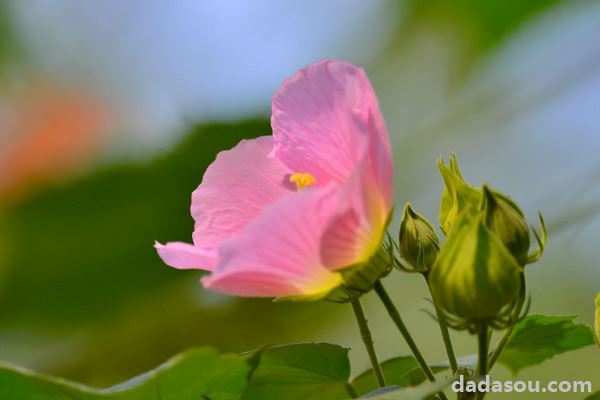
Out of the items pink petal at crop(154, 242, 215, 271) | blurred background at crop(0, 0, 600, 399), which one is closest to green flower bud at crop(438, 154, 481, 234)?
pink petal at crop(154, 242, 215, 271)

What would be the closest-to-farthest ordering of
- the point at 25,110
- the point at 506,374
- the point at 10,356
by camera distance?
the point at 506,374
the point at 10,356
the point at 25,110

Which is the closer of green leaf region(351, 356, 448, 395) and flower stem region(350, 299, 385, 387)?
flower stem region(350, 299, 385, 387)

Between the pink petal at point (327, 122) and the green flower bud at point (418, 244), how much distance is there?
0.06 metres

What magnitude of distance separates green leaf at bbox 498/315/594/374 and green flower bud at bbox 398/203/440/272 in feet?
0.30

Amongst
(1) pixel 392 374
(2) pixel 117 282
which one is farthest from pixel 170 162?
(1) pixel 392 374

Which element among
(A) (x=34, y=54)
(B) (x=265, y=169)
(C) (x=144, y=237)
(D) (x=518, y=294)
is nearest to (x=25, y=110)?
(A) (x=34, y=54)

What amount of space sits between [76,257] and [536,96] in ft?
4.01

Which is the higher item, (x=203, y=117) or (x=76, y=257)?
(x=203, y=117)

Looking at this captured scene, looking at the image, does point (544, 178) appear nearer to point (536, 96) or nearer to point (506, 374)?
point (536, 96)

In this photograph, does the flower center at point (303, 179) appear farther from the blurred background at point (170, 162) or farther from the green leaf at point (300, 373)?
the blurred background at point (170, 162)

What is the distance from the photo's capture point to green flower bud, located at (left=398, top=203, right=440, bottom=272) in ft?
1.56

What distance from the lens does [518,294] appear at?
1.32 ft

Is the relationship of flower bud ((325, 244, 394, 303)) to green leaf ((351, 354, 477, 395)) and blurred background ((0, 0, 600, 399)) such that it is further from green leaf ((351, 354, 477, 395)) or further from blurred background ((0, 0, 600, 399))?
blurred background ((0, 0, 600, 399))

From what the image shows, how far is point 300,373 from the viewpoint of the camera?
1.72ft
